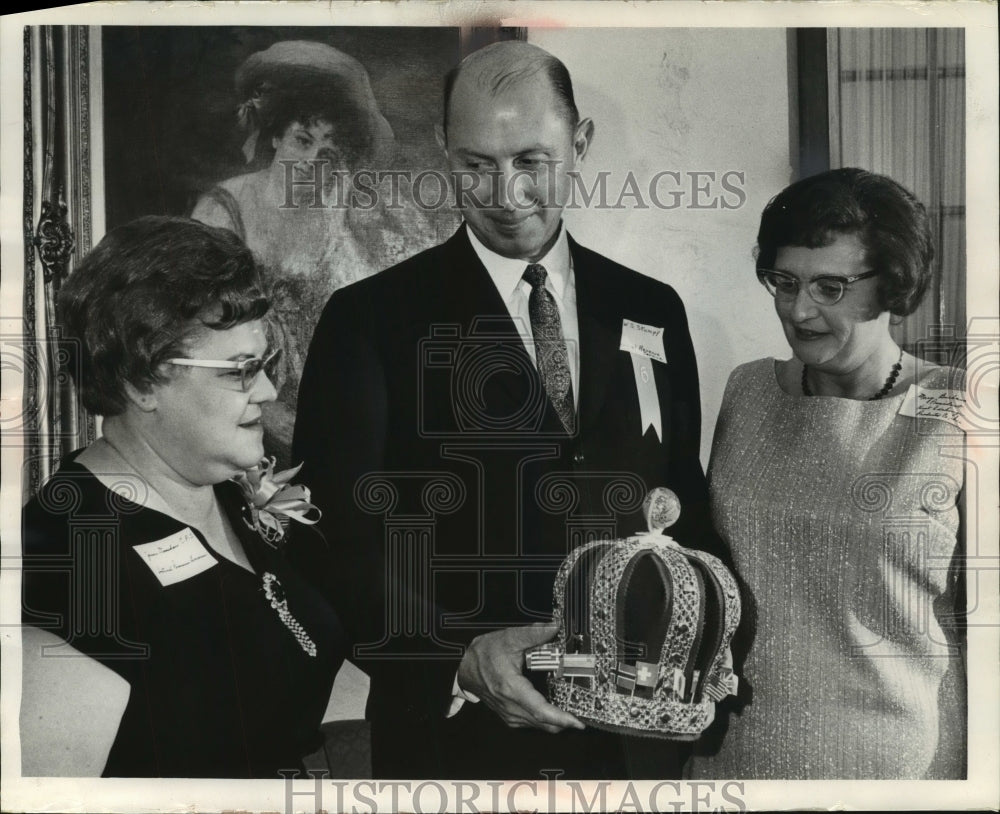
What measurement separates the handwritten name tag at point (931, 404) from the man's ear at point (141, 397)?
1.92 metres

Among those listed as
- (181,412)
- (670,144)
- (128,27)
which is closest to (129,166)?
(128,27)

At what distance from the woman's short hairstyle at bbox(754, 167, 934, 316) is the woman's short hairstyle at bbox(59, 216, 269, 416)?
1343mm

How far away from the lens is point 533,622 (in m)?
2.69

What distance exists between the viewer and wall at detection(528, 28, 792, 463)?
2729 millimetres

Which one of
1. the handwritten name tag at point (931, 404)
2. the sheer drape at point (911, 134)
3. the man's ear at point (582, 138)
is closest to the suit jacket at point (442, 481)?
the man's ear at point (582, 138)

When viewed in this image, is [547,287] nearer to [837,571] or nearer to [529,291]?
[529,291]

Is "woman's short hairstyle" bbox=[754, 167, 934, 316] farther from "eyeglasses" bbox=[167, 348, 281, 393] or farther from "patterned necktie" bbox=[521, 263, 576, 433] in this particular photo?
"eyeglasses" bbox=[167, 348, 281, 393]

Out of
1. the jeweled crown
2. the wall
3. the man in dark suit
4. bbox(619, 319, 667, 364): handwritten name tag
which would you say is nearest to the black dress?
the man in dark suit

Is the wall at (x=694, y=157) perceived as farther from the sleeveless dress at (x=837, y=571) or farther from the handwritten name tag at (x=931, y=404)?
the handwritten name tag at (x=931, y=404)

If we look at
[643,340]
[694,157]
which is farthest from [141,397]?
[694,157]

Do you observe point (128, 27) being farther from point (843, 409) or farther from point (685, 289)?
point (843, 409)

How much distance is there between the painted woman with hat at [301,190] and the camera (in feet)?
8.84

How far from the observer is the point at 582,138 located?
8.91 ft

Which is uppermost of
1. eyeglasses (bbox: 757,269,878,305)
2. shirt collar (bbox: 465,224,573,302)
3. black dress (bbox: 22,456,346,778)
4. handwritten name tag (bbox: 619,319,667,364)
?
→ shirt collar (bbox: 465,224,573,302)
